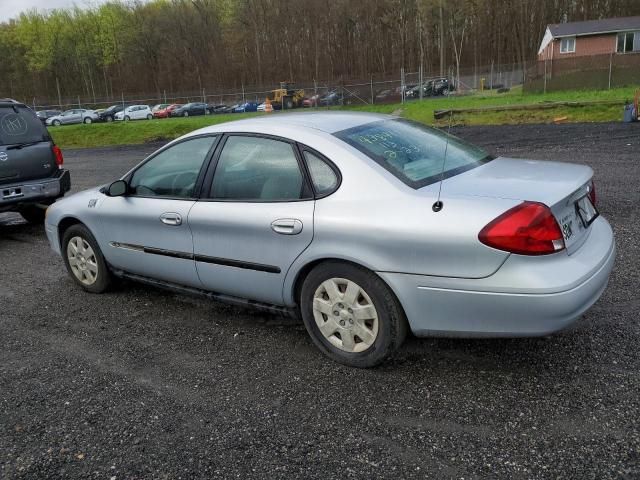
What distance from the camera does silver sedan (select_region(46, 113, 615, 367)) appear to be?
2875 millimetres

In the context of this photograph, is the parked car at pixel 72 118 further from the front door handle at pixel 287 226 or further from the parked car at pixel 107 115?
the front door handle at pixel 287 226

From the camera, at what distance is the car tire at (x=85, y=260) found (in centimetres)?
496

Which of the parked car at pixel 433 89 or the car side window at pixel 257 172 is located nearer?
the car side window at pixel 257 172

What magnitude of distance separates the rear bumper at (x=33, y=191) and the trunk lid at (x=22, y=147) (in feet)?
0.30

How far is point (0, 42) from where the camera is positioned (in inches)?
3386

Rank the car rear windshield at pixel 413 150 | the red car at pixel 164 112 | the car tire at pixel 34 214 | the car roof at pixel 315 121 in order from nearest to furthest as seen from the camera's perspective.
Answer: the car rear windshield at pixel 413 150
the car roof at pixel 315 121
the car tire at pixel 34 214
the red car at pixel 164 112

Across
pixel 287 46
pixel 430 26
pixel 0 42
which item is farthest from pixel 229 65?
pixel 0 42

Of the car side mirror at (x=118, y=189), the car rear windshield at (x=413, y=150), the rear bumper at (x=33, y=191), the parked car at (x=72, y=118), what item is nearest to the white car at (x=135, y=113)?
the parked car at (x=72, y=118)

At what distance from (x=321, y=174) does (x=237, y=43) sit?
3332 inches

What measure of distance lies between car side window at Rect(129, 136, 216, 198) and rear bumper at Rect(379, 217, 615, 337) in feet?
6.00

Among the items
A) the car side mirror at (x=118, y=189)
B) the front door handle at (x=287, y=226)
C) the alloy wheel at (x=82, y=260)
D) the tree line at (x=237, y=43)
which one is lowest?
the alloy wheel at (x=82, y=260)

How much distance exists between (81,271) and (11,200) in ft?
9.81

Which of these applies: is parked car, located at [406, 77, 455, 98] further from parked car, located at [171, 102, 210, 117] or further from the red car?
the red car

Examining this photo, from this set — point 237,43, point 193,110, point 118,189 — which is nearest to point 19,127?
point 118,189
